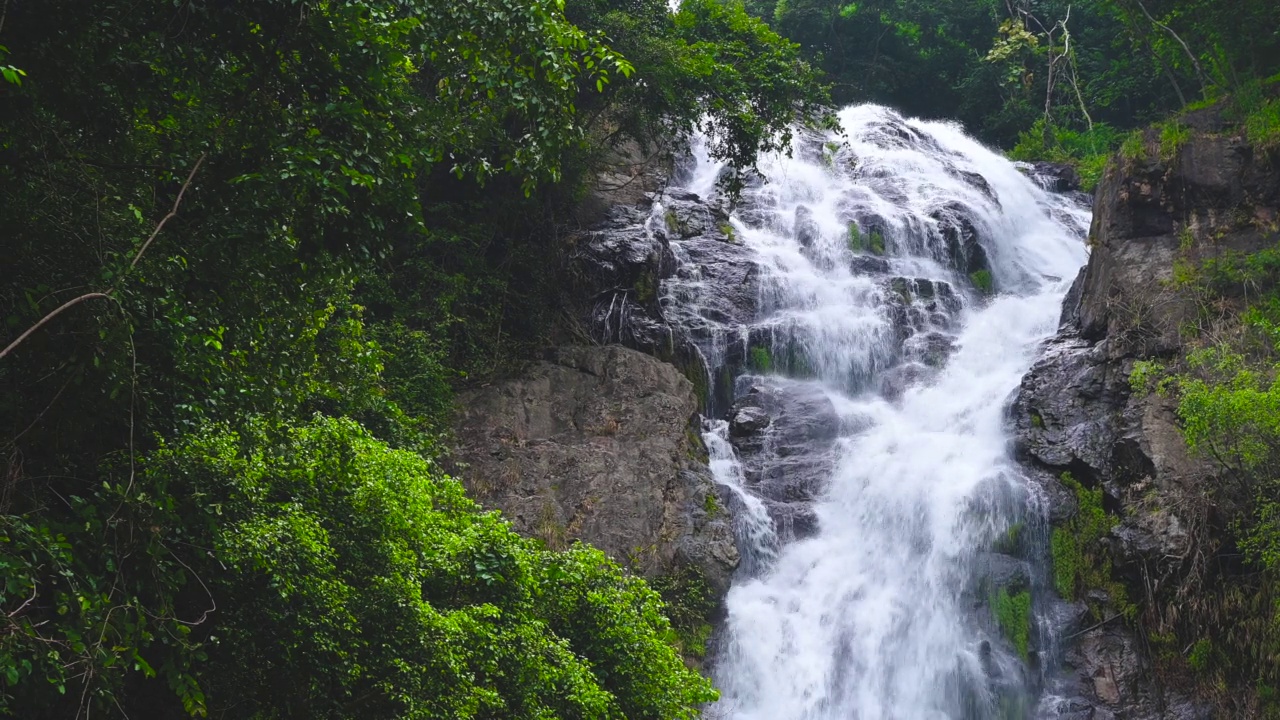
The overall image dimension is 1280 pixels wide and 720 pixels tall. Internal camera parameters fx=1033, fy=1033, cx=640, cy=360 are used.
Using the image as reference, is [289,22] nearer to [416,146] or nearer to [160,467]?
[416,146]

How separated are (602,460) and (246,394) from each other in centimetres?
899

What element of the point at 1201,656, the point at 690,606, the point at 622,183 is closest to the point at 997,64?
the point at 622,183

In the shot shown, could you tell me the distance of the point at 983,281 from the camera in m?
23.1

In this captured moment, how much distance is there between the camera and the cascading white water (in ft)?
46.7

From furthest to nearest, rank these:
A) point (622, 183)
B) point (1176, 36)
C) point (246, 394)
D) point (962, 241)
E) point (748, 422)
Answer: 1. point (962, 241)
2. point (622, 183)
3. point (1176, 36)
4. point (748, 422)
5. point (246, 394)

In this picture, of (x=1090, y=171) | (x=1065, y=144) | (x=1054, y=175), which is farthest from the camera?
(x=1065, y=144)

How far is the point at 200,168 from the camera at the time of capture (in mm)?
6887

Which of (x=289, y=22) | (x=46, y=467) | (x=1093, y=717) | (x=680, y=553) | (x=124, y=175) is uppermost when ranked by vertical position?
(x=289, y=22)

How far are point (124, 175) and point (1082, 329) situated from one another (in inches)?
644

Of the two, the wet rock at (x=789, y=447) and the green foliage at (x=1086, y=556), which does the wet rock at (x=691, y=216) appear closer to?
the wet rock at (x=789, y=447)

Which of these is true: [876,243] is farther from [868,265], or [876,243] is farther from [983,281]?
[983,281]

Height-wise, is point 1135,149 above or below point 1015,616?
above

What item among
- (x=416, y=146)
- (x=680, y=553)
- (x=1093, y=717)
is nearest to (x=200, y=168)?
(x=416, y=146)

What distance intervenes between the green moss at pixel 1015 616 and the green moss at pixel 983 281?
962 centimetres
